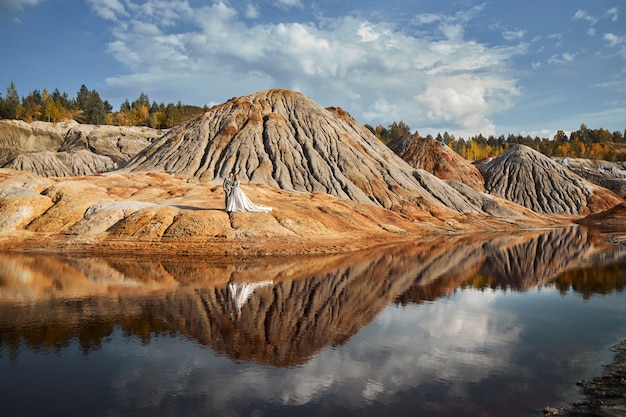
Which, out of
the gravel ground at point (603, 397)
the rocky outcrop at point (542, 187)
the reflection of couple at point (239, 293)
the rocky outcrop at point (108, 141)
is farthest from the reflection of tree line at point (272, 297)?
the rocky outcrop at point (108, 141)

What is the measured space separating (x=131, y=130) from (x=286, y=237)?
418 ft

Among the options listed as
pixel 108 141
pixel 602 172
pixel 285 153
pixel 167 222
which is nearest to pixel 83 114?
pixel 108 141

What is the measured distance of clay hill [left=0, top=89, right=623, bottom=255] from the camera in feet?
144

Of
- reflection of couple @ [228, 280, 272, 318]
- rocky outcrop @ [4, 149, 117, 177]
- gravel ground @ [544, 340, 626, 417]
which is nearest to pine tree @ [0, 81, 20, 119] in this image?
rocky outcrop @ [4, 149, 117, 177]

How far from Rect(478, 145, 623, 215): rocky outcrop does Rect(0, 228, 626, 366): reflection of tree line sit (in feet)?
288

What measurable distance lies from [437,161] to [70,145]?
111 metres

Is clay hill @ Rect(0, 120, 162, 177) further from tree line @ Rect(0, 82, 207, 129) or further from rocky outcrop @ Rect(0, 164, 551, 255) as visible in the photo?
rocky outcrop @ Rect(0, 164, 551, 255)

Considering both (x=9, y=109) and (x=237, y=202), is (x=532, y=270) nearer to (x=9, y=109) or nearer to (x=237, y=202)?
(x=237, y=202)

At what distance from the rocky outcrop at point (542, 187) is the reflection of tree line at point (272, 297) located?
8768 cm

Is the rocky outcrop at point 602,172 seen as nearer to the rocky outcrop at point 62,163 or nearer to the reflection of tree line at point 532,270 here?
the reflection of tree line at point 532,270

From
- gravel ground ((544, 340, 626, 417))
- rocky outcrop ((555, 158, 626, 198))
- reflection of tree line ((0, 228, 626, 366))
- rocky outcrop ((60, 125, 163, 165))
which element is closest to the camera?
gravel ground ((544, 340, 626, 417))

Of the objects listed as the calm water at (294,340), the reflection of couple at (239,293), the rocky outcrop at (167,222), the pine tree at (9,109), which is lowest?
the calm water at (294,340)

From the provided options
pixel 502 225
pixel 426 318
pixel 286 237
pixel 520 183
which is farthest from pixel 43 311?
pixel 520 183

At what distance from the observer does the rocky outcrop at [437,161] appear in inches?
4958
